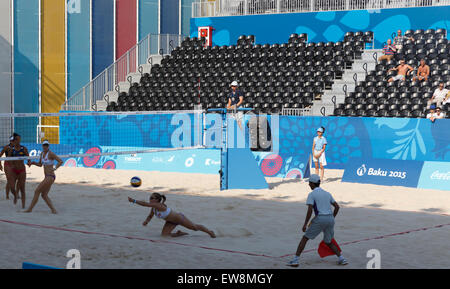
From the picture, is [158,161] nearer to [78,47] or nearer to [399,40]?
[399,40]

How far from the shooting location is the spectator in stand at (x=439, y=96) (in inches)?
810

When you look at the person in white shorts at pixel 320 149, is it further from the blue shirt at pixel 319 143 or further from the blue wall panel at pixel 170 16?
the blue wall panel at pixel 170 16

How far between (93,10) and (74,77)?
11.5ft

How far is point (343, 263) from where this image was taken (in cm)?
899

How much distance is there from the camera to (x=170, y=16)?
108 ft

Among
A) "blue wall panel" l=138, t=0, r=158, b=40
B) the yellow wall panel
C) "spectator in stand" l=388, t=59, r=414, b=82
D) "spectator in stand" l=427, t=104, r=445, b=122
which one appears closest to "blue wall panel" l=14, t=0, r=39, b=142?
the yellow wall panel

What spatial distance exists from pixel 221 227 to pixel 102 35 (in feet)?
70.6

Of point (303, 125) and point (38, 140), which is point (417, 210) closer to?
point (303, 125)

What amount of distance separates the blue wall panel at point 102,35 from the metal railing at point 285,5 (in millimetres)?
4374

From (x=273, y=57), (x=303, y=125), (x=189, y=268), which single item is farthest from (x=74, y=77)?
(x=189, y=268)

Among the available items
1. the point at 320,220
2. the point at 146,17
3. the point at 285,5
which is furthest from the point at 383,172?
the point at 146,17

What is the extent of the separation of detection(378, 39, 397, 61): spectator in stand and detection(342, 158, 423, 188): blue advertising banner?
7052 millimetres

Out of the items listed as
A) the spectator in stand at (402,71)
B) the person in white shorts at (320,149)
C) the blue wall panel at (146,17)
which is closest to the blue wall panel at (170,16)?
the blue wall panel at (146,17)

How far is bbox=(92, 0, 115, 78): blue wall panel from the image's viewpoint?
31.2 m
